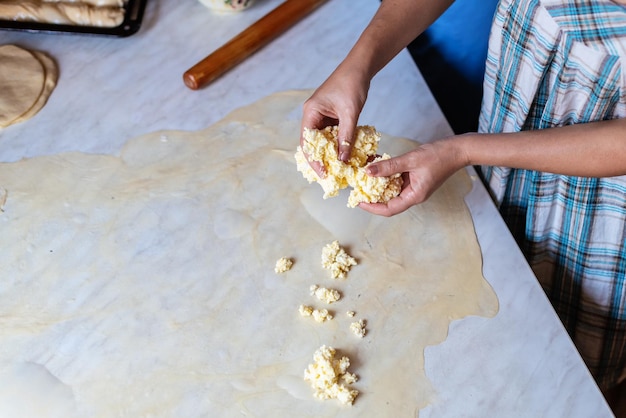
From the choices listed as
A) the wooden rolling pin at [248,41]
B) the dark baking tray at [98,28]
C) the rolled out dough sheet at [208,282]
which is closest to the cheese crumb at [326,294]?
the rolled out dough sheet at [208,282]

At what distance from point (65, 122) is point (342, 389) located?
2.63 ft

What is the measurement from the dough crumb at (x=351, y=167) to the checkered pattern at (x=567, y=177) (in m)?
0.31

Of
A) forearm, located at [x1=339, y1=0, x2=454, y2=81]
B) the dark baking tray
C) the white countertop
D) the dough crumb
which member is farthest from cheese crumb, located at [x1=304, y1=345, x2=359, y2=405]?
the dark baking tray

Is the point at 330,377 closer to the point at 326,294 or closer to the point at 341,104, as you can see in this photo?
the point at 326,294

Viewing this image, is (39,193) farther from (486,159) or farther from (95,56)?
(486,159)

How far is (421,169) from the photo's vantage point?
3.32 ft

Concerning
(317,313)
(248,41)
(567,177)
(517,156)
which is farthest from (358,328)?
(248,41)

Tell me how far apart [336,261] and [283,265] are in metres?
0.10

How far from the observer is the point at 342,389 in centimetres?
93

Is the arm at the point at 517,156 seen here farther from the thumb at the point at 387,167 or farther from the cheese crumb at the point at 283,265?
the cheese crumb at the point at 283,265

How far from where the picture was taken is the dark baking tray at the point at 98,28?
1.34 m

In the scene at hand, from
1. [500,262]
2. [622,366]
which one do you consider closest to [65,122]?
[500,262]

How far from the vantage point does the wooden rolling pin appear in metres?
1.32

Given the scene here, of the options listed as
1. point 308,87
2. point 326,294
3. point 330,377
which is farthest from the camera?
point 308,87
